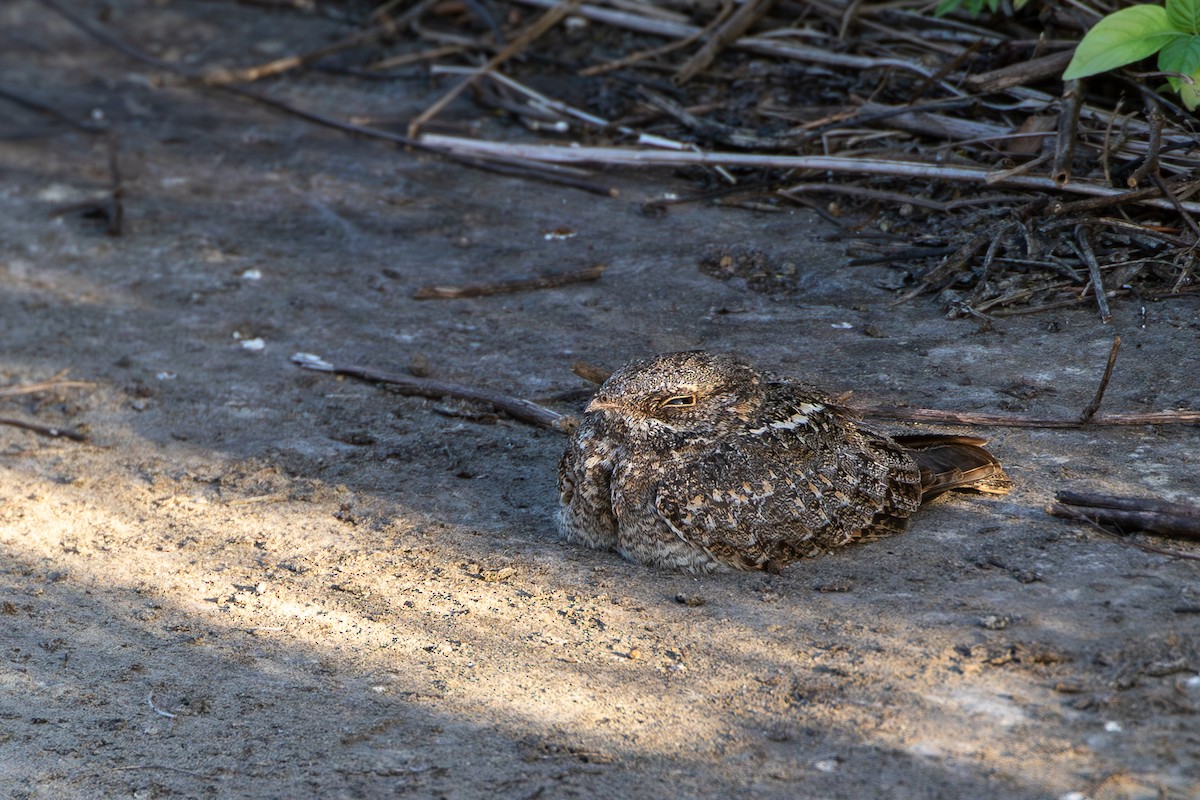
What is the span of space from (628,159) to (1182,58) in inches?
115

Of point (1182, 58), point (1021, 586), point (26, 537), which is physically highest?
point (1182, 58)

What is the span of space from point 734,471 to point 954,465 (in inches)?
28.5

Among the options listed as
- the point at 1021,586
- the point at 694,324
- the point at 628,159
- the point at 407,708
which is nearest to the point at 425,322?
the point at 694,324

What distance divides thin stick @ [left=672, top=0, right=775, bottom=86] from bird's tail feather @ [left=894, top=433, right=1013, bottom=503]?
4101mm

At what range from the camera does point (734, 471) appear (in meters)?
3.56

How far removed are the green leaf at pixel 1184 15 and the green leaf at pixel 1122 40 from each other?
1.0 inches

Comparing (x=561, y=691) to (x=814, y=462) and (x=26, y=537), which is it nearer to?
(x=814, y=462)

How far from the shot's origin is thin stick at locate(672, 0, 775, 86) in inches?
287

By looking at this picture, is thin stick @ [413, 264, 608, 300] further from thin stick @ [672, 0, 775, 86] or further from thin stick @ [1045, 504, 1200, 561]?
thin stick @ [1045, 504, 1200, 561]

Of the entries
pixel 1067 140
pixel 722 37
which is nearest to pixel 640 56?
pixel 722 37

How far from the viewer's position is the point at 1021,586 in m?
3.23

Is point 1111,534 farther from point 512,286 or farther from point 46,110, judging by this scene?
point 46,110

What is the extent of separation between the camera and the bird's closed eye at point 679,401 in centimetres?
371

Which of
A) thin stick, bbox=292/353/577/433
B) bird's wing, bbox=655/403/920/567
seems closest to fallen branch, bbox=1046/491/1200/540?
bird's wing, bbox=655/403/920/567
